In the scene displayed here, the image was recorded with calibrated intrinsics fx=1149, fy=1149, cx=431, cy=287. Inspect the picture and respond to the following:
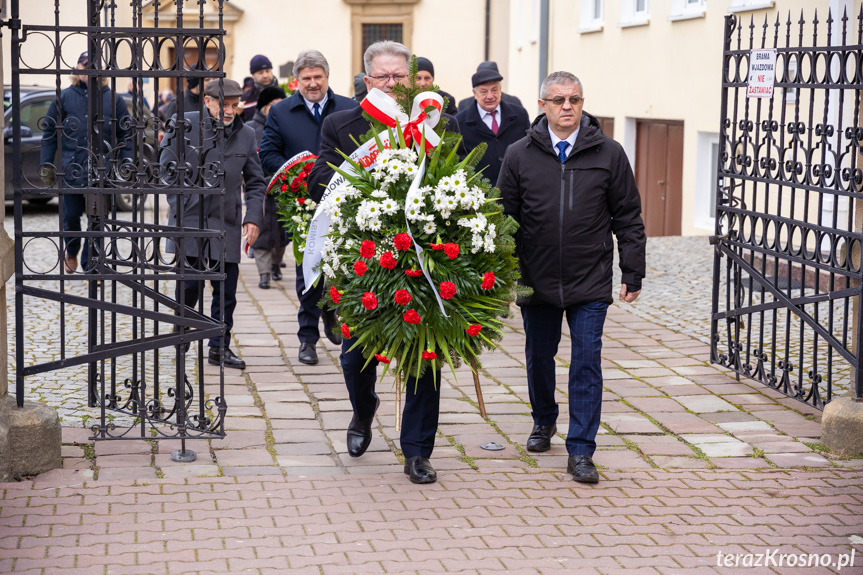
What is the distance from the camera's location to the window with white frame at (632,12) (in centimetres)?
1750

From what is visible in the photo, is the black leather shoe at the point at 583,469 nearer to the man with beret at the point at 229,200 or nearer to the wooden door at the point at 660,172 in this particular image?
the man with beret at the point at 229,200

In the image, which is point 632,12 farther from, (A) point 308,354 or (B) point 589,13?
(A) point 308,354

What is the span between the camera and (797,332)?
889cm

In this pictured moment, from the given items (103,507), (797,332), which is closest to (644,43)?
(797,332)

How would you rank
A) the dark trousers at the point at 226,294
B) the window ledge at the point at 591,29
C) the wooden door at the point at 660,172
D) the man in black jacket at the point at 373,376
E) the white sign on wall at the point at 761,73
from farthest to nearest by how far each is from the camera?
the window ledge at the point at 591,29 → the wooden door at the point at 660,172 → the dark trousers at the point at 226,294 → the white sign on wall at the point at 761,73 → the man in black jacket at the point at 373,376

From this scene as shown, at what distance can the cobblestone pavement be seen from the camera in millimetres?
4586

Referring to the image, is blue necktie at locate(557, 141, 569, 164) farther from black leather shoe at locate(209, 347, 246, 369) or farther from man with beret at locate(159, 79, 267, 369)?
black leather shoe at locate(209, 347, 246, 369)

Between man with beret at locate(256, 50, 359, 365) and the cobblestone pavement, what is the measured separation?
29.2 inches

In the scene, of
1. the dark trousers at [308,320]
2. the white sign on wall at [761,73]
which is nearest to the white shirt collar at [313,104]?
the dark trousers at [308,320]

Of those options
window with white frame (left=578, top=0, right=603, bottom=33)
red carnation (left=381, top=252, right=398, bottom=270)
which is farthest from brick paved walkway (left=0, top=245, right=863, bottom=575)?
window with white frame (left=578, top=0, right=603, bottom=33)

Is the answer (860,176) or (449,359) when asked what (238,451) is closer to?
(449,359)

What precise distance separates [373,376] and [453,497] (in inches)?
33.6

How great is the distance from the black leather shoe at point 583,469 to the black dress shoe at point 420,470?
2.23 feet

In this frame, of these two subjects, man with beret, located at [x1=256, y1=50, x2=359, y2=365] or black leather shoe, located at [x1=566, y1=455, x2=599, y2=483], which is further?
man with beret, located at [x1=256, y1=50, x2=359, y2=365]
